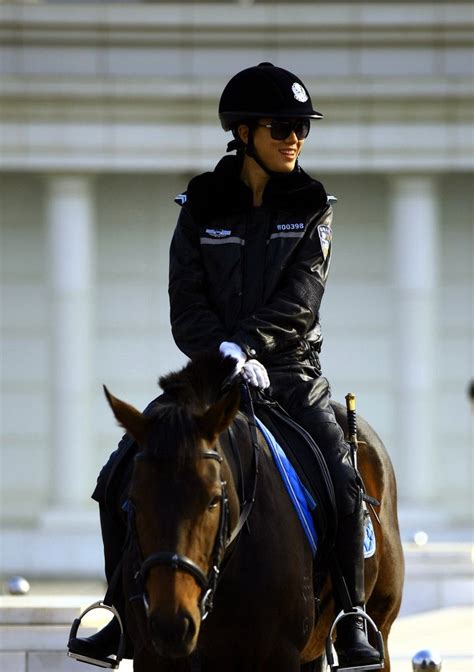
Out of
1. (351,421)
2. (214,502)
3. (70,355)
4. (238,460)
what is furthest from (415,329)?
(214,502)

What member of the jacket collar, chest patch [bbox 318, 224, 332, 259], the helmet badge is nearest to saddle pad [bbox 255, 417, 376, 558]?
chest patch [bbox 318, 224, 332, 259]

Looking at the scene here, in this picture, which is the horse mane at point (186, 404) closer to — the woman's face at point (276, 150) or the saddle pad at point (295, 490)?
the saddle pad at point (295, 490)

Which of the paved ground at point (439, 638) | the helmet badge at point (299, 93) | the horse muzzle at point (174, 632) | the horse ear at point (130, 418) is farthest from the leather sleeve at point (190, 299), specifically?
the paved ground at point (439, 638)

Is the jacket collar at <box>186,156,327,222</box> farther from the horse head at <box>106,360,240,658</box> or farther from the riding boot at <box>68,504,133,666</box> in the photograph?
the horse head at <box>106,360,240,658</box>

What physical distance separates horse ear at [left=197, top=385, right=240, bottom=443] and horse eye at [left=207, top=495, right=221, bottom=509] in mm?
220

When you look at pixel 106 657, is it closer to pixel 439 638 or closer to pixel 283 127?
pixel 283 127

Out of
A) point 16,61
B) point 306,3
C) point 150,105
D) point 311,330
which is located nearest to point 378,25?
point 306,3

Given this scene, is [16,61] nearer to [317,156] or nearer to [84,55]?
[84,55]

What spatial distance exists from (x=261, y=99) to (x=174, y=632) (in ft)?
9.31

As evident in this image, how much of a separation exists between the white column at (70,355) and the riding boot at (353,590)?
71.9ft

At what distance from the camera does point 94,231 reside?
31.4 meters

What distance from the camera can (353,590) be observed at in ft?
25.7

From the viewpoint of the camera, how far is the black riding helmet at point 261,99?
8.03 metres

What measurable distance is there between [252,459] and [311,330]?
1273 mm
